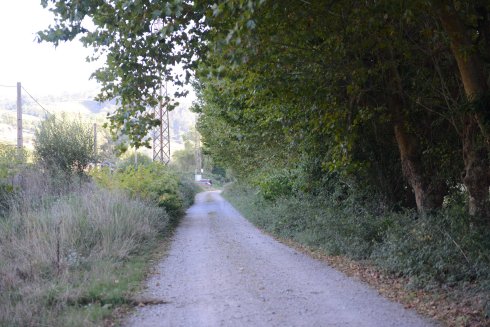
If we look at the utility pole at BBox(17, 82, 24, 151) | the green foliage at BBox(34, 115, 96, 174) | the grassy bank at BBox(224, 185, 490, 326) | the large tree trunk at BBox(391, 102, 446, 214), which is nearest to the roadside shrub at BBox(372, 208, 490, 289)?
the grassy bank at BBox(224, 185, 490, 326)

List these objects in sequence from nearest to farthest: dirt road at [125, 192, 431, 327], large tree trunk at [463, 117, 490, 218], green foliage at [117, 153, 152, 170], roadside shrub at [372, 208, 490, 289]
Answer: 1. dirt road at [125, 192, 431, 327]
2. roadside shrub at [372, 208, 490, 289]
3. large tree trunk at [463, 117, 490, 218]
4. green foliage at [117, 153, 152, 170]

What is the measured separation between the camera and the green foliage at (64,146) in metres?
24.5

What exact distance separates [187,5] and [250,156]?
20.4 meters

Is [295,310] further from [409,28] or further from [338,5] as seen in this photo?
[409,28]

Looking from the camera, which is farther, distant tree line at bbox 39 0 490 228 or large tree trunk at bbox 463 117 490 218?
large tree trunk at bbox 463 117 490 218

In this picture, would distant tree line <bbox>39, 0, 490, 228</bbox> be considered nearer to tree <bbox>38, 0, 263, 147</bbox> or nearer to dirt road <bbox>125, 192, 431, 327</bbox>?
tree <bbox>38, 0, 263, 147</bbox>

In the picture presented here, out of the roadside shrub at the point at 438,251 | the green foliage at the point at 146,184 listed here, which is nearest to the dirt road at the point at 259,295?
the roadside shrub at the point at 438,251

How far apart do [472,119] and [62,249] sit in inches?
354

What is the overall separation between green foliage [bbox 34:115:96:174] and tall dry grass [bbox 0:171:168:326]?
7.47 m

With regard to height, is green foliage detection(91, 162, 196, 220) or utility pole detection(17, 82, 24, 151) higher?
utility pole detection(17, 82, 24, 151)

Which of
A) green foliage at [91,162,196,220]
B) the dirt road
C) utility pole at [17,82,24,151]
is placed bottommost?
the dirt road

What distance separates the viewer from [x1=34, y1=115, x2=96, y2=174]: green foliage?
963 inches

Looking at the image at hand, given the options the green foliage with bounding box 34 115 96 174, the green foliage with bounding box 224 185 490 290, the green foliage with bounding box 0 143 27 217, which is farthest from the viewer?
the green foliage with bounding box 34 115 96 174

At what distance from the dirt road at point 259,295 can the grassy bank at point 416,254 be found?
633 mm
